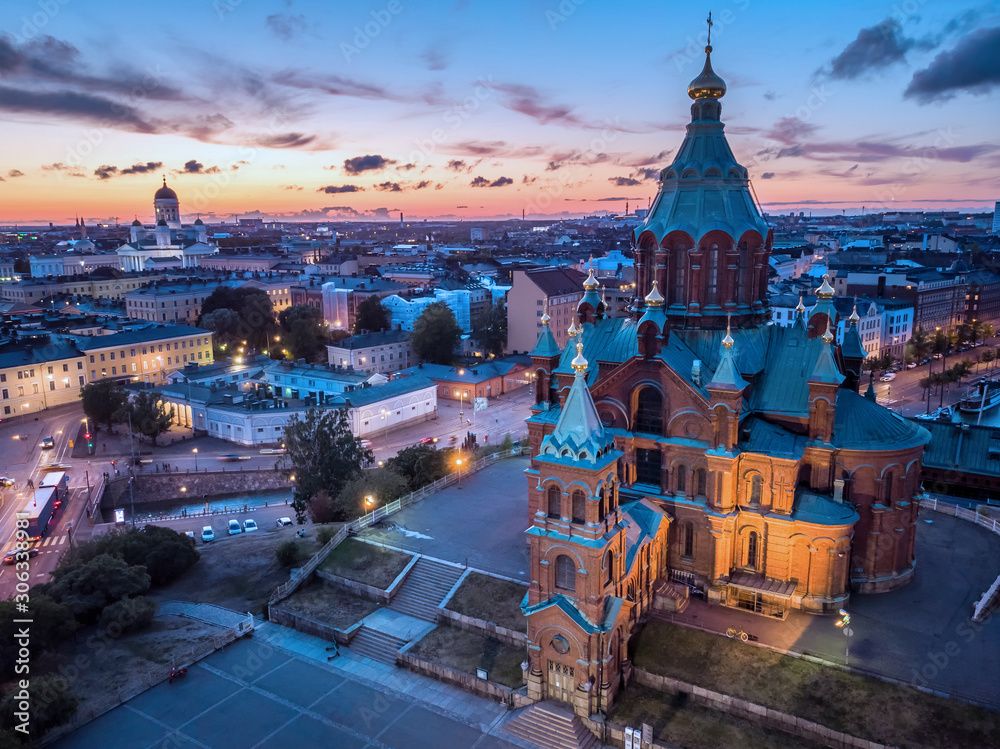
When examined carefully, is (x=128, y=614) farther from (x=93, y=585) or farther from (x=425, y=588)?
(x=425, y=588)

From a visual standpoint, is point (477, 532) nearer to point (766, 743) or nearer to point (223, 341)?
point (766, 743)

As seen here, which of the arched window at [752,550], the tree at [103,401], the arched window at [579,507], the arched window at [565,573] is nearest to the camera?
the arched window at [579,507]

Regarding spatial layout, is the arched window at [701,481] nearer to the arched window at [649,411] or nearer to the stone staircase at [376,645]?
the arched window at [649,411]

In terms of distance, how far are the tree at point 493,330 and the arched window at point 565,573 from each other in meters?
80.1

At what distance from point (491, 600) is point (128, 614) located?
1861 centimetres

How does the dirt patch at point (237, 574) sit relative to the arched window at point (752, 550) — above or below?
below

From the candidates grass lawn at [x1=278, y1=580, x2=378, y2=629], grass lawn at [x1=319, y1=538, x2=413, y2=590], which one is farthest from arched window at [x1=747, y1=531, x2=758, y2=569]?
grass lawn at [x1=278, y1=580, x2=378, y2=629]

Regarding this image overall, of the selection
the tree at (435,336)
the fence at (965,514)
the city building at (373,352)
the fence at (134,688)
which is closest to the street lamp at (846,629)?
the fence at (965,514)

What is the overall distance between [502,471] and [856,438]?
26.0 m

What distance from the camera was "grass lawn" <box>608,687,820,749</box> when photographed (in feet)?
84.8

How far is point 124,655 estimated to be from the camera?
33656 millimetres

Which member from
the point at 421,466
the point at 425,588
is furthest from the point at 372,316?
the point at 425,588

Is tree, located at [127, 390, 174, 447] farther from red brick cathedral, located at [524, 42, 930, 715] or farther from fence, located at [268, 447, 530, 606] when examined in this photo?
red brick cathedral, located at [524, 42, 930, 715]

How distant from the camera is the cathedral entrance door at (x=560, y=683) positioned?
91.5 feet
